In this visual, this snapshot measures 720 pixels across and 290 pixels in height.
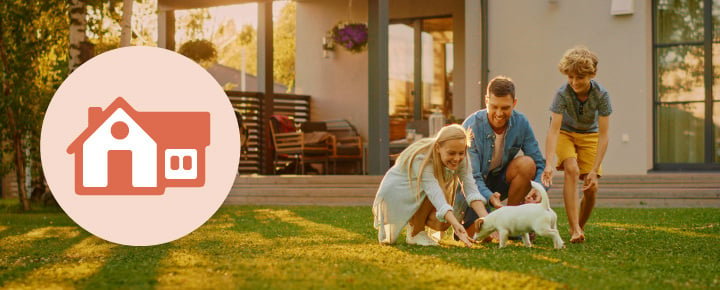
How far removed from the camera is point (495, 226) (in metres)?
4.66

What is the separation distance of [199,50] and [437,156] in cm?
862

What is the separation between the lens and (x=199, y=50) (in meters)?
12.8

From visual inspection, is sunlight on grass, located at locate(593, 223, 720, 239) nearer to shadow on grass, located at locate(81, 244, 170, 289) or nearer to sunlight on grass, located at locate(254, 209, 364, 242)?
sunlight on grass, located at locate(254, 209, 364, 242)

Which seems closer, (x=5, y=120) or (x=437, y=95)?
(x=5, y=120)

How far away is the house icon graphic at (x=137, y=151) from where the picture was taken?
16.4 ft

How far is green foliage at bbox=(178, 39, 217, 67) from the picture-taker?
41.9ft

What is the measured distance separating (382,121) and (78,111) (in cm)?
569

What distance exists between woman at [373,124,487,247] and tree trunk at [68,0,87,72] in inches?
204

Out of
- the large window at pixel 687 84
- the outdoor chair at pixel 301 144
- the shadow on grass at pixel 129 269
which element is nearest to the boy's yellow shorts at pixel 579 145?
the shadow on grass at pixel 129 269

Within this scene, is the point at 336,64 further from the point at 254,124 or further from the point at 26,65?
the point at 26,65

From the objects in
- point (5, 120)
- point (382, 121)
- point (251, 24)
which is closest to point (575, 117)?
point (382, 121)

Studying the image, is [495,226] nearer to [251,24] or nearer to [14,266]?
[14,266]

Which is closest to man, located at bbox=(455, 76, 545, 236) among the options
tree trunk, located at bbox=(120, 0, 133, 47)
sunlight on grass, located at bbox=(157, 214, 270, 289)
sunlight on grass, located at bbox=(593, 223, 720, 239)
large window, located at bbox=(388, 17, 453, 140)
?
sunlight on grass, located at bbox=(593, 223, 720, 239)

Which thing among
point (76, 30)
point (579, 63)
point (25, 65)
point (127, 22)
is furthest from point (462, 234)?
point (25, 65)
